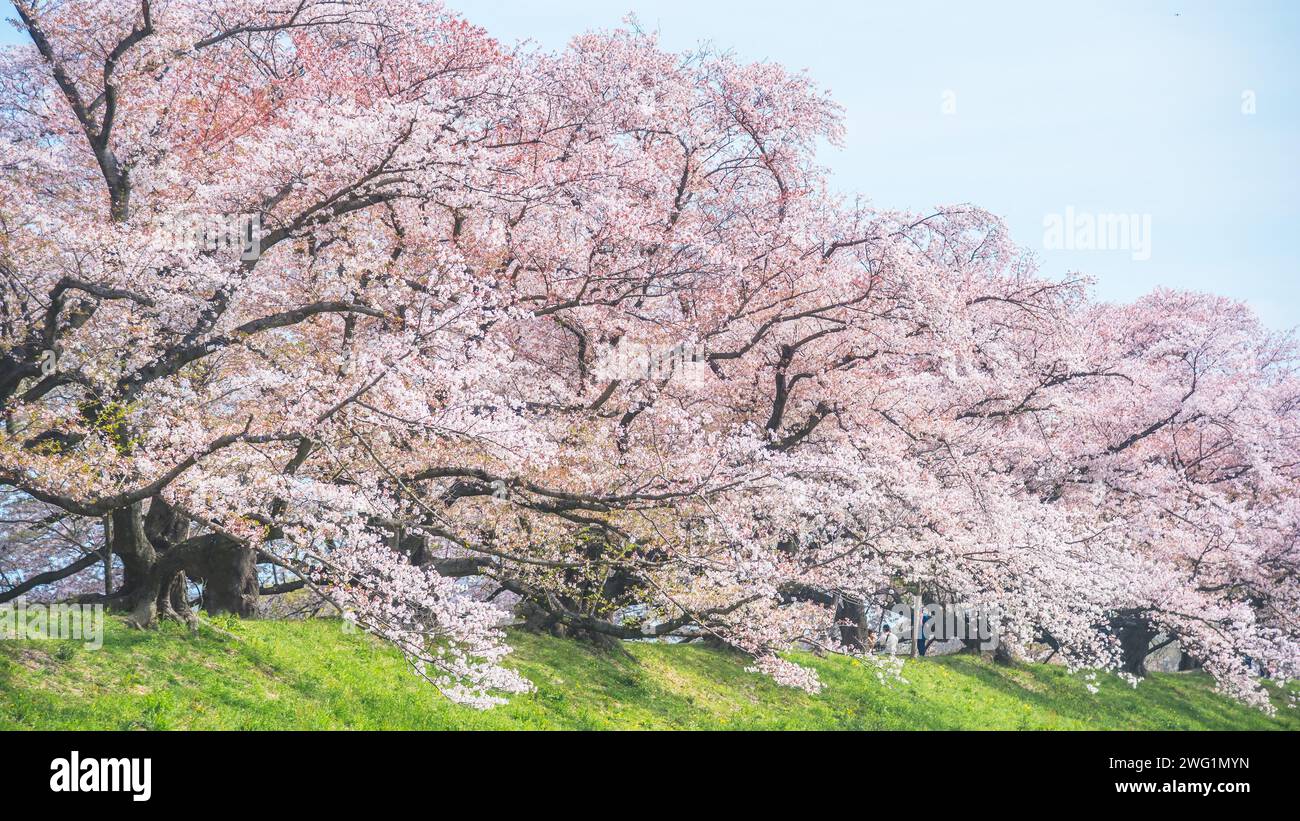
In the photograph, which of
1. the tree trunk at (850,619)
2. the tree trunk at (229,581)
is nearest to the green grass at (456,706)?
the tree trunk at (229,581)

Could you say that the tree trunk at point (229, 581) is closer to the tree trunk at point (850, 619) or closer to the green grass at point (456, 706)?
the green grass at point (456, 706)

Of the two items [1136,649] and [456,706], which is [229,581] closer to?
[456,706]

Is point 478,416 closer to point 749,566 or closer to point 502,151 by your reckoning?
point 749,566

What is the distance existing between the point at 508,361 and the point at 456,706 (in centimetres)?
621

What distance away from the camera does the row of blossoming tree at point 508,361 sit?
12.7 m

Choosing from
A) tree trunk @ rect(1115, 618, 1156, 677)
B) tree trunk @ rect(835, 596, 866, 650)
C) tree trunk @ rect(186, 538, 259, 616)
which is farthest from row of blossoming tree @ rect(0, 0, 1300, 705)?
tree trunk @ rect(1115, 618, 1156, 677)

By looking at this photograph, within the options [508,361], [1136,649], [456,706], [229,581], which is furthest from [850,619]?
[229,581]

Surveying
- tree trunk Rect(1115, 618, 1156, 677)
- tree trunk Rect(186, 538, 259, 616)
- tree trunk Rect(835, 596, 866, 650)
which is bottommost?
tree trunk Rect(1115, 618, 1156, 677)

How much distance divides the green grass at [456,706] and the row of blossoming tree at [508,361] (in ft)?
2.94

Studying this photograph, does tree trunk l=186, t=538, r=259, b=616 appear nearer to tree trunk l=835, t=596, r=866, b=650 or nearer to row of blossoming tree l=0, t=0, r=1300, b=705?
row of blossoming tree l=0, t=0, r=1300, b=705

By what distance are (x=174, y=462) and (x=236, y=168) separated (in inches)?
239

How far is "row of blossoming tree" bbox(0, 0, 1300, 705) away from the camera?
1266 cm

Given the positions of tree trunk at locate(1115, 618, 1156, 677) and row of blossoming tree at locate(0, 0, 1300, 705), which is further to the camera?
tree trunk at locate(1115, 618, 1156, 677)

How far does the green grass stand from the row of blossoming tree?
2.94 feet
